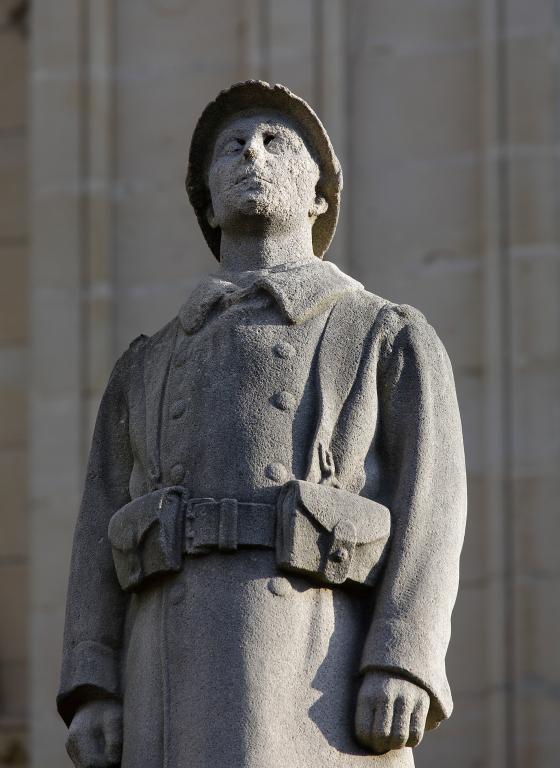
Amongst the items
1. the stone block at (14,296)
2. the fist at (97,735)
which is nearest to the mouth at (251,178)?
the fist at (97,735)

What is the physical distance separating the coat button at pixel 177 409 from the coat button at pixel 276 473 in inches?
13.3

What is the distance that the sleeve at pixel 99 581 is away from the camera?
24.7ft

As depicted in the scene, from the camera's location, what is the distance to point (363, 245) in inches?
511

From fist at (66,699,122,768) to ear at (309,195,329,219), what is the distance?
152 cm

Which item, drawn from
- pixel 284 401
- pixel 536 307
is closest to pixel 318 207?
pixel 284 401

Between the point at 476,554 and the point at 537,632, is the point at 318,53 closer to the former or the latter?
the point at 476,554

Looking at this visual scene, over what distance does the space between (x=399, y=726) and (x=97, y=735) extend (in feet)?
2.77

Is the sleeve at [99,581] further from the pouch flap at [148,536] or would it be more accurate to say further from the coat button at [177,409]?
the coat button at [177,409]

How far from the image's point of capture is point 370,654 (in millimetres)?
7176

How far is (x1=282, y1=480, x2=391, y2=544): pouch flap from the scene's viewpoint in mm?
7219

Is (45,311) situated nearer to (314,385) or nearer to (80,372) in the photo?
(80,372)

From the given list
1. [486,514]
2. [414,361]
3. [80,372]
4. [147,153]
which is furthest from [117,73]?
[414,361]

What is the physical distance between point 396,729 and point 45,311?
6480mm

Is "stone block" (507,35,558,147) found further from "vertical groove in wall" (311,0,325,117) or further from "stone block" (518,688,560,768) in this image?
"stone block" (518,688,560,768)
